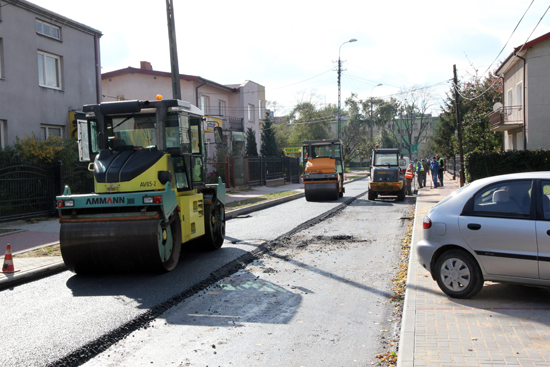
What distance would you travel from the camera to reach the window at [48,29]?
1956 centimetres

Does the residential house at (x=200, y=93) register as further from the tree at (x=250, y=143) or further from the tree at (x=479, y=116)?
the tree at (x=479, y=116)

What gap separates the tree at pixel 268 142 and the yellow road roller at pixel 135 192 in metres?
38.5

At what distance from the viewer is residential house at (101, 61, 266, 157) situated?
3434 centimetres

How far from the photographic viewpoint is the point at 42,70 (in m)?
20.0

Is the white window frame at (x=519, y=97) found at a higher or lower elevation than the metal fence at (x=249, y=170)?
higher

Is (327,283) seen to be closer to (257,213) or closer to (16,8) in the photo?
(257,213)

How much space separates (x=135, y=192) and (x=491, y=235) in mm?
5109

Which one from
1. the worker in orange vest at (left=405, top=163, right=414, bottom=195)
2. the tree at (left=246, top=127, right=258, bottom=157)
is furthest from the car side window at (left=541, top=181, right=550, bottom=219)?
the tree at (left=246, top=127, right=258, bottom=157)

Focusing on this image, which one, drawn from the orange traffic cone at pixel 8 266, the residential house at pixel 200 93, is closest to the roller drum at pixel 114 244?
the orange traffic cone at pixel 8 266

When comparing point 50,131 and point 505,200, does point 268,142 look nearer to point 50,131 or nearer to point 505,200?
point 50,131

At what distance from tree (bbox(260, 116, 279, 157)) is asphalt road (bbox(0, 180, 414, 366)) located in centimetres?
3803

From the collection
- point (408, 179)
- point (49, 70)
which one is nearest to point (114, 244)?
point (49, 70)

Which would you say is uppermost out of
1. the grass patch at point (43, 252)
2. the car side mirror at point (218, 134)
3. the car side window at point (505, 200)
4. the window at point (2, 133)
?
the window at point (2, 133)

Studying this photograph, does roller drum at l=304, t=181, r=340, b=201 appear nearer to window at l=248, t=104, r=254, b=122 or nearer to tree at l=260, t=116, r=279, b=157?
window at l=248, t=104, r=254, b=122
